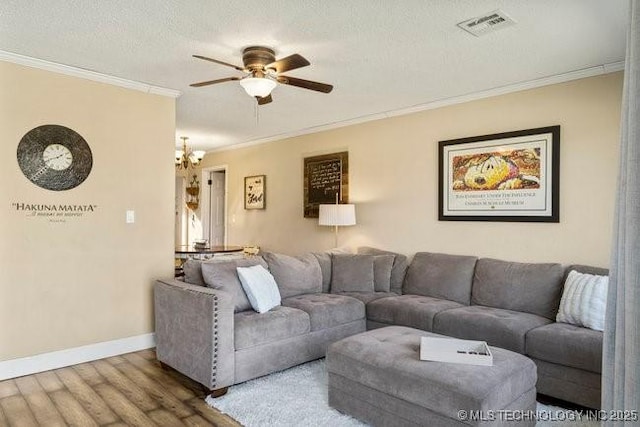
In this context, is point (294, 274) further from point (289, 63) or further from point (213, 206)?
point (213, 206)

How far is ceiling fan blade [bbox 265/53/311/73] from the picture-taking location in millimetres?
2703

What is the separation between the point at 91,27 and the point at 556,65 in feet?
11.3

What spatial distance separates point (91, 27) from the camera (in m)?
2.71

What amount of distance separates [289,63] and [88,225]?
2.25 metres

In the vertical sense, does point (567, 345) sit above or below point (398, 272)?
below

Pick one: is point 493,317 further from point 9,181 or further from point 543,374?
point 9,181

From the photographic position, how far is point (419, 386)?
2.19 metres

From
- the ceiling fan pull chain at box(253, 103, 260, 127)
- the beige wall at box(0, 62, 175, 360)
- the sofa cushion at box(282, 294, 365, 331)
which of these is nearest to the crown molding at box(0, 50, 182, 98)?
the beige wall at box(0, 62, 175, 360)

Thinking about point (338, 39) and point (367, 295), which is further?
point (367, 295)

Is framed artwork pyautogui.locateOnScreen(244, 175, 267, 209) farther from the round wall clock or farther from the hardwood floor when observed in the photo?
the hardwood floor

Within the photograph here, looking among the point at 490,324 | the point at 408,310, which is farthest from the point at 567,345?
the point at 408,310

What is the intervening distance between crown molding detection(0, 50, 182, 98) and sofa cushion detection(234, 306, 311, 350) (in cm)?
227

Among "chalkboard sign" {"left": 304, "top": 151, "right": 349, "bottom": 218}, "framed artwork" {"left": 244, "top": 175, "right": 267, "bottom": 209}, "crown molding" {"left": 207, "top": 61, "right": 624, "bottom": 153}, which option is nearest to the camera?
"crown molding" {"left": 207, "top": 61, "right": 624, "bottom": 153}

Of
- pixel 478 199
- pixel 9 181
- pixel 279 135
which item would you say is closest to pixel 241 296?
pixel 9 181
